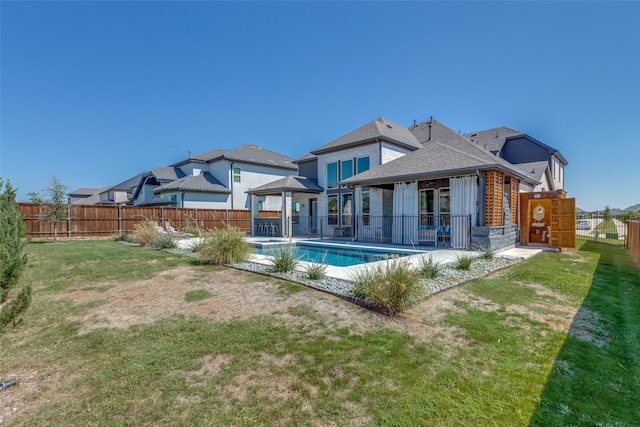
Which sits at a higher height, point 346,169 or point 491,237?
point 346,169

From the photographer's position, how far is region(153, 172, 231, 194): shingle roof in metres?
25.2

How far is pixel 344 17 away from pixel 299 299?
13.1 m

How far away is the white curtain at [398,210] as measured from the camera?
13.8 meters

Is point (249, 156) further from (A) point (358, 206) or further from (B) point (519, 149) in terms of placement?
(B) point (519, 149)

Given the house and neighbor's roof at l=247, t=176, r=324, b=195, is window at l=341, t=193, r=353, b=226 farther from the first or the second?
neighbor's roof at l=247, t=176, r=324, b=195

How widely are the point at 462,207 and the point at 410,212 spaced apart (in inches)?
91.4

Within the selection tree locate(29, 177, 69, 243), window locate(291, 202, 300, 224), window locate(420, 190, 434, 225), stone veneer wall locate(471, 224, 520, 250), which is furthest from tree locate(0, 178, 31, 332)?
window locate(291, 202, 300, 224)

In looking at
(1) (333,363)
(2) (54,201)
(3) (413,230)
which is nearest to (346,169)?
(3) (413,230)

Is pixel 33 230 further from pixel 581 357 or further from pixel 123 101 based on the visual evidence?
pixel 581 357

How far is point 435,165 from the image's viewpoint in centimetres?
1259

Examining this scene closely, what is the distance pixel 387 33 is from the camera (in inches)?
530

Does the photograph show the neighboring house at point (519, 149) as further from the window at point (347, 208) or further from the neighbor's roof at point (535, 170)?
the window at point (347, 208)

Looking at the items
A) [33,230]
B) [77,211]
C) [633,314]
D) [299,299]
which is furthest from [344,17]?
[33,230]

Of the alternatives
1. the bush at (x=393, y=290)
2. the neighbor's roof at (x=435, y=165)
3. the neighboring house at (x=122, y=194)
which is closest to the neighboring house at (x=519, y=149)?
the neighbor's roof at (x=435, y=165)
